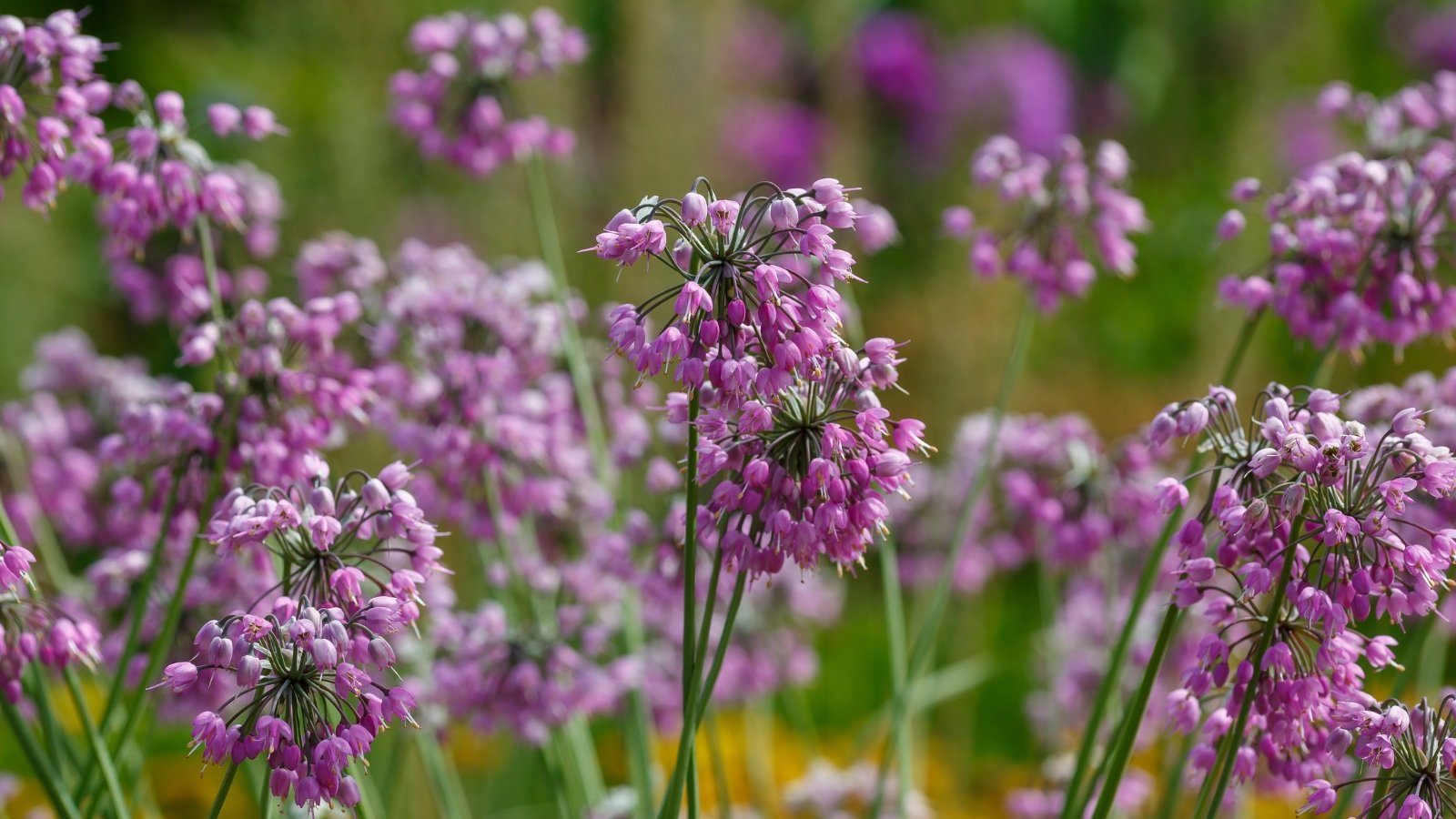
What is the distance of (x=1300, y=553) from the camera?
2193mm

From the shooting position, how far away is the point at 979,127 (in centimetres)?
1067

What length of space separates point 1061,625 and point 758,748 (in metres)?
1.15

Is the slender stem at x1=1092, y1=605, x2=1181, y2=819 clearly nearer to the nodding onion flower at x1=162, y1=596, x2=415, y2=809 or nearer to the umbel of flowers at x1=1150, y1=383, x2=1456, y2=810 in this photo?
the umbel of flowers at x1=1150, y1=383, x2=1456, y2=810

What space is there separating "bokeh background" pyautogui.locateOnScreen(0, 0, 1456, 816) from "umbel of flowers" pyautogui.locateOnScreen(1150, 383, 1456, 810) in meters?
2.21

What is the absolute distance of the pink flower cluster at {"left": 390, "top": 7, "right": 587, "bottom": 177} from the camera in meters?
3.62

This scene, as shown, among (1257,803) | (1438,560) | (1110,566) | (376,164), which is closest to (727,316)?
(1438,560)

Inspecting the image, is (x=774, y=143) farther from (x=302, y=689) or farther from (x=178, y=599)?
(x=302, y=689)

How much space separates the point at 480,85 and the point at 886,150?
31.2 ft

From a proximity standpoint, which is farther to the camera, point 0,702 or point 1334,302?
point 1334,302

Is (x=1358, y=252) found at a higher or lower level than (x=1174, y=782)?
higher

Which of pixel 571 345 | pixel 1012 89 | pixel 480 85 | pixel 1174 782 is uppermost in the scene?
pixel 1012 89

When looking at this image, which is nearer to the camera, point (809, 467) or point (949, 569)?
point (809, 467)

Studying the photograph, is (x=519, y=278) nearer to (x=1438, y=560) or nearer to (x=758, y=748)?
(x=758, y=748)

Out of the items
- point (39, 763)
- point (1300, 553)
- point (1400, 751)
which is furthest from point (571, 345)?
point (1400, 751)
